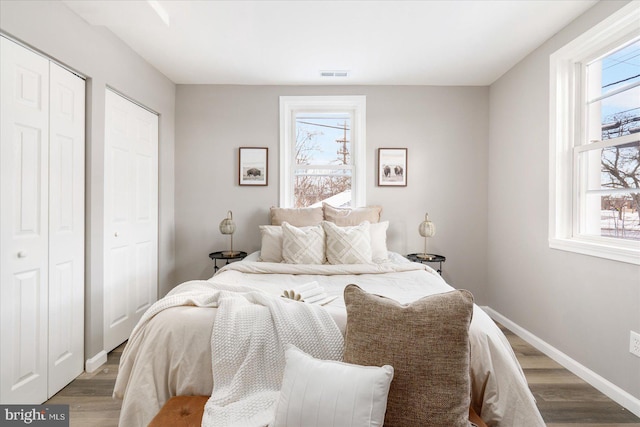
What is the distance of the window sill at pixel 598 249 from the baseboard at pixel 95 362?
350 cm

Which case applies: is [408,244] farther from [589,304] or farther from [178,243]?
[178,243]

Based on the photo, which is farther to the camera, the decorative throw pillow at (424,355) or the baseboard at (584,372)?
the baseboard at (584,372)

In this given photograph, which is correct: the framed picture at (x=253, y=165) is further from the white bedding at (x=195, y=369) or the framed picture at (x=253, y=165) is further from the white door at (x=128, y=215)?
the white bedding at (x=195, y=369)

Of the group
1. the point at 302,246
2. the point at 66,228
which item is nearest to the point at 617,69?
the point at 302,246

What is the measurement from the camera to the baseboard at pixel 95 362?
2357 mm

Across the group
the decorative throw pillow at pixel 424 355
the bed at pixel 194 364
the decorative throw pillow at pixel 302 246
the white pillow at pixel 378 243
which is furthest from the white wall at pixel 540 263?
the decorative throw pillow at pixel 302 246

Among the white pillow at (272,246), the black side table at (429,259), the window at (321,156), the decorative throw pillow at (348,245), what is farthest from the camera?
the window at (321,156)

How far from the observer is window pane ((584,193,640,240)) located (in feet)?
6.87

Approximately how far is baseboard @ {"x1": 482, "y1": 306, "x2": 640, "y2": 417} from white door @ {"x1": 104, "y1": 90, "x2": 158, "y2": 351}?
3437 millimetres

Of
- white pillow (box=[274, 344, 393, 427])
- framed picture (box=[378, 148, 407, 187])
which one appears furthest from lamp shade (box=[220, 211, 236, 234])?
white pillow (box=[274, 344, 393, 427])

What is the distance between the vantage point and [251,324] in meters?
1.49

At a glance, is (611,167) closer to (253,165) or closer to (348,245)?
(348,245)

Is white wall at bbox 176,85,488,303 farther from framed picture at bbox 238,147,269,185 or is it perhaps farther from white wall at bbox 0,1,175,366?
white wall at bbox 0,1,175,366

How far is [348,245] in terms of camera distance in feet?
9.37
